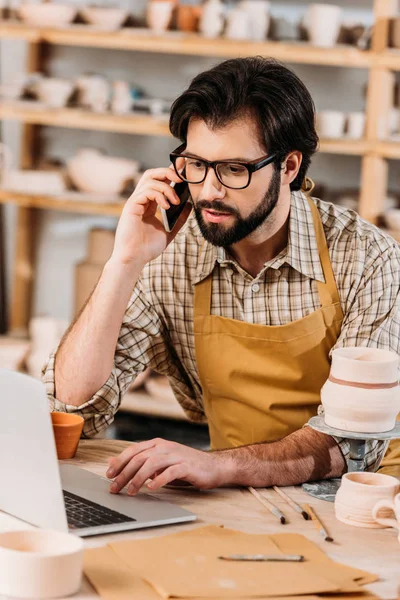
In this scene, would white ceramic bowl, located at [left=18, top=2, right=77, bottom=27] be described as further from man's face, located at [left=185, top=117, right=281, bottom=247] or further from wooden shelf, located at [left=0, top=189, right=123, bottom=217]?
man's face, located at [left=185, top=117, right=281, bottom=247]

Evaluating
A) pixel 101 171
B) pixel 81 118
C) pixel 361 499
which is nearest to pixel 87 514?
pixel 361 499

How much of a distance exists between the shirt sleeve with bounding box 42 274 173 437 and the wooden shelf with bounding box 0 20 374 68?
1.87 m

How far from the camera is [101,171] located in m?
4.16

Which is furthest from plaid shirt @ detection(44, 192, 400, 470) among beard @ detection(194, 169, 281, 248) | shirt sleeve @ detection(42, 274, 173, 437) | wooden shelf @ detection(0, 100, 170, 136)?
wooden shelf @ detection(0, 100, 170, 136)

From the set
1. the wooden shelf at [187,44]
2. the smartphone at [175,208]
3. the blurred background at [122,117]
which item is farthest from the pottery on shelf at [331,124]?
the smartphone at [175,208]

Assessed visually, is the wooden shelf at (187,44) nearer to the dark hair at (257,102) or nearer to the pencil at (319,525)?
the dark hair at (257,102)

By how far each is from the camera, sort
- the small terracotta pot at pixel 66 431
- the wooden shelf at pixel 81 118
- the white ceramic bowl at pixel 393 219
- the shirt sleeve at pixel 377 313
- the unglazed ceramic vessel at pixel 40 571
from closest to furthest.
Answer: the unglazed ceramic vessel at pixel 40 571 → the small terracotta pot at pixel 66 431 → the shirt sleeve at pixel 377 313 → the white ceramic bowl at pixel 393 219 → the wooden shelf at pixel 81 118

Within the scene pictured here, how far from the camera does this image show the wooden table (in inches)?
57.3

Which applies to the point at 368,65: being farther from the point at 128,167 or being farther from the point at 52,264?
the point at 52,264

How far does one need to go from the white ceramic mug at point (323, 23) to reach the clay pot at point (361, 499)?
2575 mm

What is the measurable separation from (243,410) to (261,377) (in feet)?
0.33

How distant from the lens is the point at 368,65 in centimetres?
383

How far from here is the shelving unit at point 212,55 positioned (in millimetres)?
3842

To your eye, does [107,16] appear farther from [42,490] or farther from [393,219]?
[42,490]
